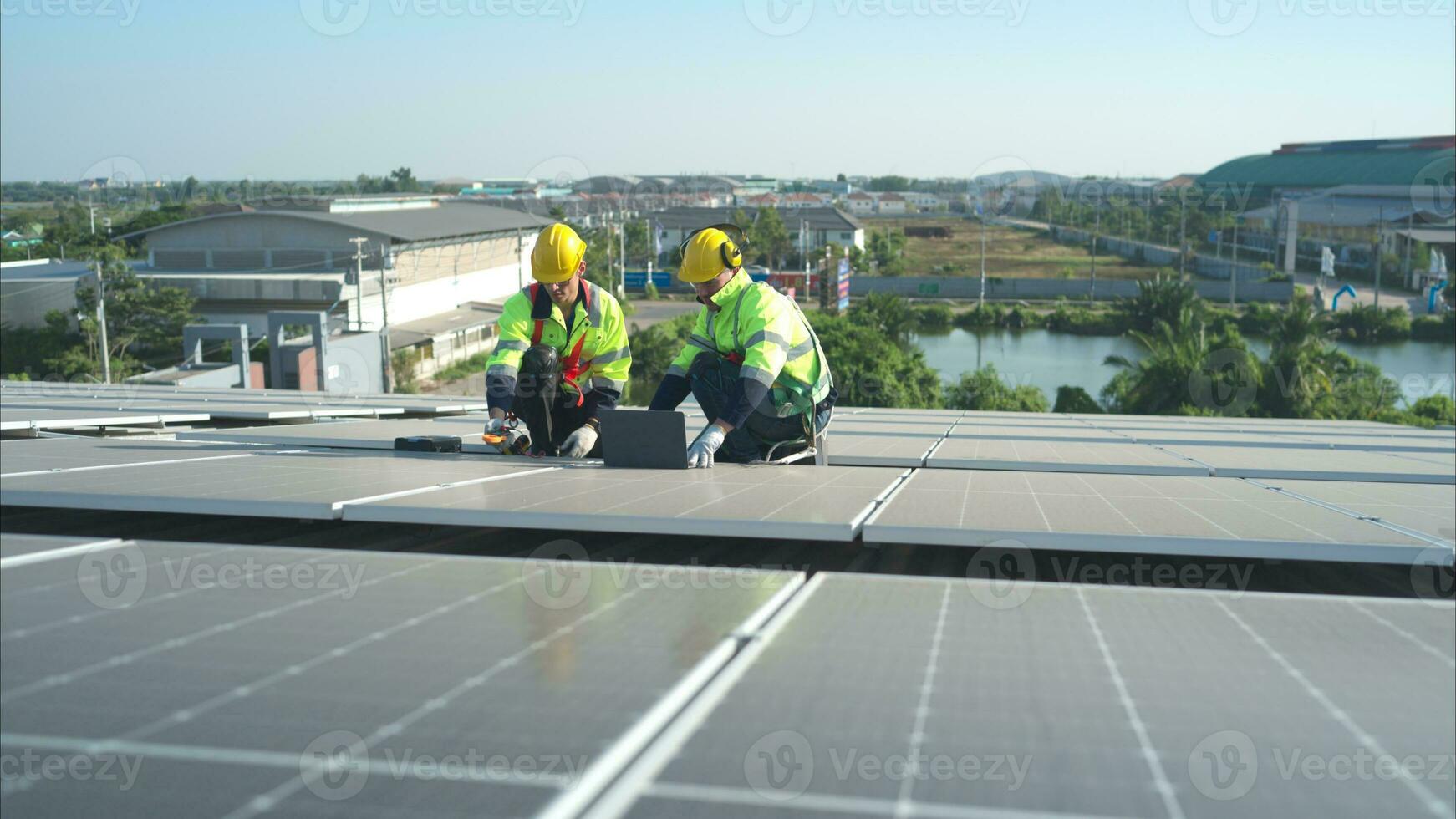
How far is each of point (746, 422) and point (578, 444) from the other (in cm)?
108

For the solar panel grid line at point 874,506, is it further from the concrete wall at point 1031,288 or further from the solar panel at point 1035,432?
the concrete wall at point 1031,288

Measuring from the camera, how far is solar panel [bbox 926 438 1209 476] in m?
6.74

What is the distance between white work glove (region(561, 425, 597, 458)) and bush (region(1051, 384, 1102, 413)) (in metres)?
30.1

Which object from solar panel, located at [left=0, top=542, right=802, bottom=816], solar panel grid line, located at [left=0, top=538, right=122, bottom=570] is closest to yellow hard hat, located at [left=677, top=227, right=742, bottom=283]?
solar panel, located at [left=0, top=542, right=802, bottom=816]

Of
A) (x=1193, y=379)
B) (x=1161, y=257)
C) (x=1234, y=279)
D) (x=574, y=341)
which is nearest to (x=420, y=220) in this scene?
(x=1193, y=379)

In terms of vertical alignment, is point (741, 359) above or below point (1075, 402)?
above

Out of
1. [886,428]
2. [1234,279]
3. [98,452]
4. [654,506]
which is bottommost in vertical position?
[1234,279]

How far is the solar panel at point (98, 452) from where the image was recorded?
17.7 feet

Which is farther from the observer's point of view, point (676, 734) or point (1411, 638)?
point (1411, 638)

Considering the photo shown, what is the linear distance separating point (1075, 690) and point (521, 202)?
10799 centimetres

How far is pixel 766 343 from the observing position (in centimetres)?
597

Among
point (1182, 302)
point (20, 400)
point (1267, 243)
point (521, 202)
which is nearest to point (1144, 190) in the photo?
point (1267, 243)

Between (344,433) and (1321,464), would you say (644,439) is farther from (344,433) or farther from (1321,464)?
(1321,464)

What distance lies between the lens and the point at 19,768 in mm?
1979
